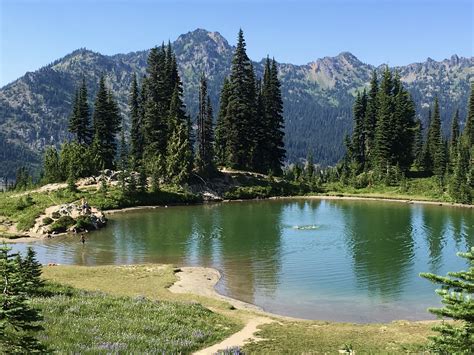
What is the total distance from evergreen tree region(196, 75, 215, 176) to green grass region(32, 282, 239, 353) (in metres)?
67.6

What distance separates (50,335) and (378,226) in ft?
177

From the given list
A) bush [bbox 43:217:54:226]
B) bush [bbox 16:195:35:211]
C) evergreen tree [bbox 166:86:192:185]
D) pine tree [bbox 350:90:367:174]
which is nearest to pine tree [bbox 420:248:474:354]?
bush [bbox 43:217:54:226]

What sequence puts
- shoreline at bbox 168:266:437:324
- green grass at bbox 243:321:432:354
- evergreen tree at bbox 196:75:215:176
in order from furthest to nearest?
evergreen tree at bbox 196:75:215:176 → shoreline at bbox 168:266:437:324 → green grass at bbox 243:321:432:354

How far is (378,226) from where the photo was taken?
64375 millimetres

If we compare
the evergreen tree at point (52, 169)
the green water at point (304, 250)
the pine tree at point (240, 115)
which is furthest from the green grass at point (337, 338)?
the pine tree at point (240, 115)

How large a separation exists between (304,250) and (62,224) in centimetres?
3098

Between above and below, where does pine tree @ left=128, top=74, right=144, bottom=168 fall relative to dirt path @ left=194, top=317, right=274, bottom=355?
above

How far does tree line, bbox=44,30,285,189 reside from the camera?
90.2 metres

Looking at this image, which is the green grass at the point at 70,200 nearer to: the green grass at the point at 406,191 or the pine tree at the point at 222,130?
the pine tree at the point at 222,130

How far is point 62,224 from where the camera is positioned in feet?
197

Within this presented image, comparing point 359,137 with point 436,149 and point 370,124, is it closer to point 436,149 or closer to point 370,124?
point 370,124

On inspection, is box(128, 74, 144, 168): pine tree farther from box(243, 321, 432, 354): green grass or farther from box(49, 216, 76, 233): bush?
box(243, 321, 432, 354): green grass

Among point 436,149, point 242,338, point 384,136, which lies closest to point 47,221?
point 242,338

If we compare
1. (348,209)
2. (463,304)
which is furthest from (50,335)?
(348,209)
